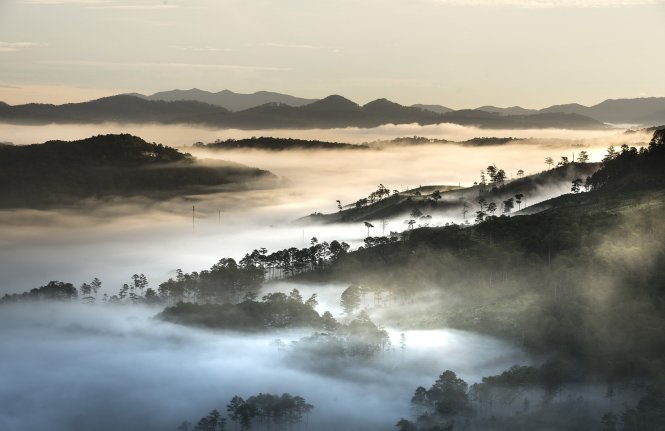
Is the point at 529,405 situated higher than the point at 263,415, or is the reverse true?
the point at 529,405

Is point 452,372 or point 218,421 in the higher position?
point 452,372

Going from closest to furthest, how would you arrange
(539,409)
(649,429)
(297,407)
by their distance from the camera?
(649,429) < (539,409) < (297,407)

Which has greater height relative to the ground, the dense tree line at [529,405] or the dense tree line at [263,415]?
the dense tree line at [529,405]

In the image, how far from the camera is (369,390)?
649 feet

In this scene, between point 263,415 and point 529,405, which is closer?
point 529,405

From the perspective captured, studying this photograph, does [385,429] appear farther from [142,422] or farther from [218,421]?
[142,422]

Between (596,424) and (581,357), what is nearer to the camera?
(596,424)

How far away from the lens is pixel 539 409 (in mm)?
176125

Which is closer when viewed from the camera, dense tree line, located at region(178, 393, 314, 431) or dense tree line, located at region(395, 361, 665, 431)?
dense tree line, located at region(395, 361, 665, 431)

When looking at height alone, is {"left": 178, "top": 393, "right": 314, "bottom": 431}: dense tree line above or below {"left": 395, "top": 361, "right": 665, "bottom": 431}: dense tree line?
below

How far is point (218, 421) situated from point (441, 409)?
50569 millimetres

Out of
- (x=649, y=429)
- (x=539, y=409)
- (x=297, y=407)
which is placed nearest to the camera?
(x=649, y=429)

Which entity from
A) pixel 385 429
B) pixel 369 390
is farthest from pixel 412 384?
pixel 385 429

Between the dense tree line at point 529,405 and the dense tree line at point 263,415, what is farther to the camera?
the dense tree line at point 263,415
